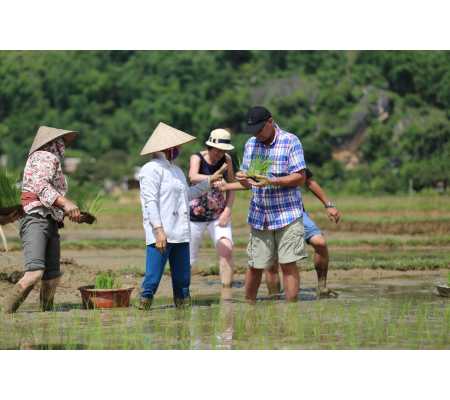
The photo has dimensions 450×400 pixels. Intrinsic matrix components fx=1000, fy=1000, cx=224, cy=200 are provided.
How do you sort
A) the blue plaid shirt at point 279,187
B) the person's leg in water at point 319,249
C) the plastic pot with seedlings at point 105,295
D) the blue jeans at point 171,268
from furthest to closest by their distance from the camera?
1. the person's leg in water at point 319,249
2. the plastic pot with seedlings at point 105,295
3. the blue plaid shirt at point 279,187
4. the blue jeans at point 171,268

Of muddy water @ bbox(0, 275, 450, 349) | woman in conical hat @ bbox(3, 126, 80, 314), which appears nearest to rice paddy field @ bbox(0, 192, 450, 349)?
muddy water @ bbox(0, 275, 450, 349)

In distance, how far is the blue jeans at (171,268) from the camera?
367 inches

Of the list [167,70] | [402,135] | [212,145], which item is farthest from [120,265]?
[167,70]

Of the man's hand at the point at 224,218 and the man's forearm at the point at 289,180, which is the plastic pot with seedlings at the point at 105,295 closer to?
the man's hand at the point at 224,218

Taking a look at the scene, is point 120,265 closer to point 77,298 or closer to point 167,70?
point 77,298

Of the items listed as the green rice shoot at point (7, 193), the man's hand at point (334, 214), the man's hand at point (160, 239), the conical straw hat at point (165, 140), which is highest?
the conical straw hat at point (165, 140)

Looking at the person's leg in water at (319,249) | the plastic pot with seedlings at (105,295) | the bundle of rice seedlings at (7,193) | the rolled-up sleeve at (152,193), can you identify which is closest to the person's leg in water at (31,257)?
the plastic pot with seedlings at (105,295)

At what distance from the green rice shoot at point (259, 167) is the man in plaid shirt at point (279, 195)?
42mm

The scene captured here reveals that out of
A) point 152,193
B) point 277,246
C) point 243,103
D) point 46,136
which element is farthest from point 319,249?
point 243,103

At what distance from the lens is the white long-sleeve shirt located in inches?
363

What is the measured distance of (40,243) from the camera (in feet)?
29.9

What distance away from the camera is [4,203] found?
10.6 m

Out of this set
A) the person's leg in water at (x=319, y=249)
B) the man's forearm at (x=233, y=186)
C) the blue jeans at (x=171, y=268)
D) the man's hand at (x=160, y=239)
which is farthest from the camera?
the person's leg in water at (x=319, y=249)

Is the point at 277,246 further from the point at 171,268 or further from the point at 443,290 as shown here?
the point at 443,290
